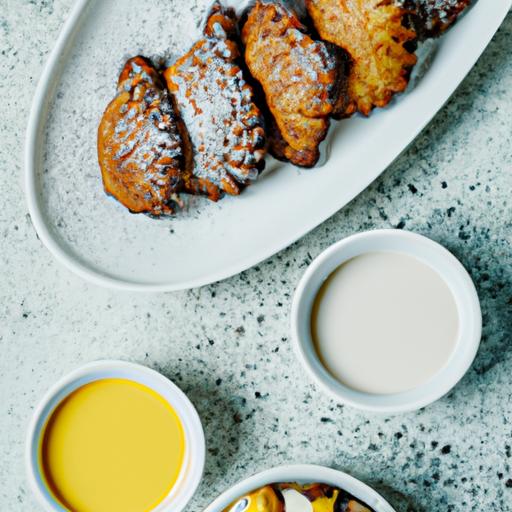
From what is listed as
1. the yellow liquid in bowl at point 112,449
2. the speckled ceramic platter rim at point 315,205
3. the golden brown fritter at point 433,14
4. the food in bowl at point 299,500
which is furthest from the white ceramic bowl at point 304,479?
the golden brown fritter at point 433,14

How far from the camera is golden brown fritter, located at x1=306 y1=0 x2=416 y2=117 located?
126cm

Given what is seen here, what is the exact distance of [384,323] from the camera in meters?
1.44

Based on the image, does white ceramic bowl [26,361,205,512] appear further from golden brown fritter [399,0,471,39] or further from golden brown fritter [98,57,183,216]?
golden brown fritter [399,0,471,39]

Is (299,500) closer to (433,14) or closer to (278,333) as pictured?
(278,333)

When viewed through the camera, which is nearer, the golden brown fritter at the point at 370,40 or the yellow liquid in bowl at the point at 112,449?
the golden brown fritter at the point at 370,40

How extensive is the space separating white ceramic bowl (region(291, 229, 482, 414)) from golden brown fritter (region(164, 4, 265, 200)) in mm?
210

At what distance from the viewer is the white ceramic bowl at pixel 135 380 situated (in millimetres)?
1433

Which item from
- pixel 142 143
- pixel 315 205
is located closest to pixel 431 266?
pixel 315 205

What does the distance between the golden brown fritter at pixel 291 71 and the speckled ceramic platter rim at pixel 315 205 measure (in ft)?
0.44

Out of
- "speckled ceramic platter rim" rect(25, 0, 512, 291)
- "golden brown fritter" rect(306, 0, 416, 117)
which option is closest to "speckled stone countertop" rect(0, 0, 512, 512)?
"speckled ceramic platter rim" rect(25, 0, 512, 291)

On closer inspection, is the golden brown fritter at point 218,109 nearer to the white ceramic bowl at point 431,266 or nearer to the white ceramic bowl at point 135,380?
the white ceramic bowl at point 431,266

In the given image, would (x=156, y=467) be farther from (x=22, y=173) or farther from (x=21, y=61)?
(x=21, y=61)

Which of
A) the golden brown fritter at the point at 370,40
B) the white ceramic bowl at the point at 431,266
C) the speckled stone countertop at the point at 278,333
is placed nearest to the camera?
the golden brown fritter at the point at 370,40

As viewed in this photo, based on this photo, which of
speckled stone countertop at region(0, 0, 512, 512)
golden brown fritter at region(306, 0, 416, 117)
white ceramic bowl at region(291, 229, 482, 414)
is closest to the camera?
golden brown fritter at region(306, 0, 416, 117)
